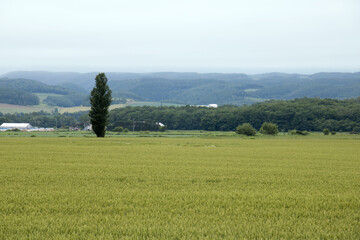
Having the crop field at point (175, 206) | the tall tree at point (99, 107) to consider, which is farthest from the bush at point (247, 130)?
the crop field at point (175, 206)

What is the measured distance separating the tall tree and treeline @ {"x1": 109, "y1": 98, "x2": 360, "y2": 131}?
83033 mm

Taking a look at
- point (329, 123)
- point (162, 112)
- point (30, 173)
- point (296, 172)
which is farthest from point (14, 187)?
point (162, 112)

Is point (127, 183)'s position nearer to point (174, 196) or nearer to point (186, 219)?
point (174, 196)

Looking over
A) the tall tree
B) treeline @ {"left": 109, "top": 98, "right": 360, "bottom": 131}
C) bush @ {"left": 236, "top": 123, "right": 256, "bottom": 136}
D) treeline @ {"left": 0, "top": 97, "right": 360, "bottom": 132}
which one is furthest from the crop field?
treeline @ {"left": 109, "top": 98, "right": 360, "bottom": 131}

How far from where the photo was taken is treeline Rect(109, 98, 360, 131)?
14188 cm

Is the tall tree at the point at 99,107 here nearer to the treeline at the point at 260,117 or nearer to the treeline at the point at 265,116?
the treeline at the point at 260,117

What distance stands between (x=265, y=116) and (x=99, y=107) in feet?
324

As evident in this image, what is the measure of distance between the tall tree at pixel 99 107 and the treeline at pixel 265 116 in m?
83.0

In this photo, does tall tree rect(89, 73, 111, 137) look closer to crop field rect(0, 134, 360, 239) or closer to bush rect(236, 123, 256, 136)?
bush rect(236, 123, 256, 136)

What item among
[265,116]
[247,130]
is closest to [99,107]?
[247,130]

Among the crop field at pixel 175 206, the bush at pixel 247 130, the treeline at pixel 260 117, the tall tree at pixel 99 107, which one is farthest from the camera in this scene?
the treeline at pixel 260 117

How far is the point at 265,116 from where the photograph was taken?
158000 millimetres

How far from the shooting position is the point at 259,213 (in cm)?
1129

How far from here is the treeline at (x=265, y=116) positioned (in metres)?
142
